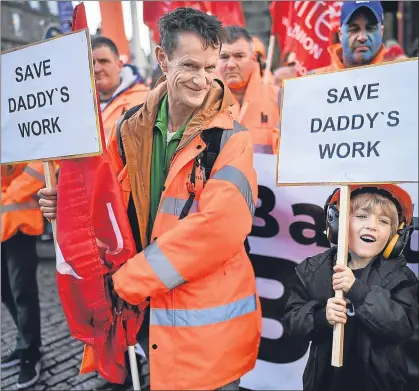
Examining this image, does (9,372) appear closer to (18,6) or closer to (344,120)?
(344,120)

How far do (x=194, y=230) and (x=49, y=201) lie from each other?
799 mm

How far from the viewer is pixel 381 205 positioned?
2117 mm

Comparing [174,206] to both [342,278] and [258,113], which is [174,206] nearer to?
[342,278]

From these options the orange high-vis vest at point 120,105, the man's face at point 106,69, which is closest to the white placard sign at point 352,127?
the orange high-vis vest at point 120,105

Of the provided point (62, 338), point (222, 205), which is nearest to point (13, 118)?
point (222, 205)

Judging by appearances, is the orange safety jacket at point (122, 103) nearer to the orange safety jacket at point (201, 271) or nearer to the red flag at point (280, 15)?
the orange safety jacket at point (201, 271)

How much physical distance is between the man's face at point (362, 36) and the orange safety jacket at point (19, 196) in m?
2.25

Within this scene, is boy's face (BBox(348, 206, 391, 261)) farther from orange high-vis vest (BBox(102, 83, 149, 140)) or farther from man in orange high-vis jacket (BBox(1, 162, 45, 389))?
man in orange high-vis jacket (BBox(1, 162, 45, 389))

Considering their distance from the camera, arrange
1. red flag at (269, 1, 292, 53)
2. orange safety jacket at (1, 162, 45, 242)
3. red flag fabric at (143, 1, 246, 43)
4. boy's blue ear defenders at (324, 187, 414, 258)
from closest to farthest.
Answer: boy's blue ear defenders at (324, 187, 414, 258)
orange safety jacket at (1, 162, 45, 242)
red flag fabric at (143, 1, 246, 43)
red flag at (269, 1, 292, 53)

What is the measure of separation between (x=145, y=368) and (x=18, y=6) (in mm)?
7108

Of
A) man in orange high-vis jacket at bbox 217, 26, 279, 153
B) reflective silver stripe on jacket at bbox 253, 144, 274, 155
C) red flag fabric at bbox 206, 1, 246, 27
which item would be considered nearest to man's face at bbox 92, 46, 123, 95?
man in orange high-vis jacket at bbox 217, 26, 279, 153

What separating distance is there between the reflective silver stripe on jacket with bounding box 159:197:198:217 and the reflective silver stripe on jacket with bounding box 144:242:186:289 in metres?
0.17

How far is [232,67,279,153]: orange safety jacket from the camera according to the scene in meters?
3.78

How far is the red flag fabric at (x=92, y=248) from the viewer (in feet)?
6.89
